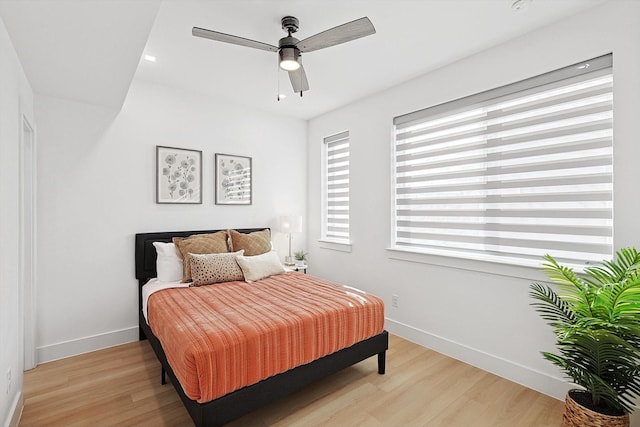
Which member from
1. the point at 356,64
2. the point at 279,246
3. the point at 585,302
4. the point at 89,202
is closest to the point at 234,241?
the point at 279,246

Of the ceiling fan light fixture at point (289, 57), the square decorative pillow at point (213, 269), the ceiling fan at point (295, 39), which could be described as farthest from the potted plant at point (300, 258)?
the ceiling fan light fixture at point (289, 57)

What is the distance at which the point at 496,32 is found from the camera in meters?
2.52

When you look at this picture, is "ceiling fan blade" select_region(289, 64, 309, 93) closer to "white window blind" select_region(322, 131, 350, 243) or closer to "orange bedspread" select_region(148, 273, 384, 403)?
"white window blind" select_region(322, 131, 350, 243)

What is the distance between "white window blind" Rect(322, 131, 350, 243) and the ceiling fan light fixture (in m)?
1.98

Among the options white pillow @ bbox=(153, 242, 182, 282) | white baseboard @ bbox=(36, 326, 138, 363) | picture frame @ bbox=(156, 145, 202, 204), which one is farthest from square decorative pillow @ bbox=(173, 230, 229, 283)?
white baseboard @ bbox=(36, 326, 138, 363)

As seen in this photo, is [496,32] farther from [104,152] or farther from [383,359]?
[104,152]

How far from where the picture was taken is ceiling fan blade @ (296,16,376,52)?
195 centimetres

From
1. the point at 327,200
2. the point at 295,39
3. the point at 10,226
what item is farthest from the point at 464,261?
the point at 10,226

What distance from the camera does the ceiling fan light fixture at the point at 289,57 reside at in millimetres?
2301

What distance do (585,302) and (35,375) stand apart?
4.08 m

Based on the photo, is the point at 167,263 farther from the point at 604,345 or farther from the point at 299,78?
the point at 604,345

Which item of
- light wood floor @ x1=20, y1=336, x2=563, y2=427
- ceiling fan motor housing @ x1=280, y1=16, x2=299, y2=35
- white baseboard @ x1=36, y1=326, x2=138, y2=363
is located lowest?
light wood floor @ x1=20, y1=336, x2=563, y2=427

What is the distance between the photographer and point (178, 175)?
367 cm

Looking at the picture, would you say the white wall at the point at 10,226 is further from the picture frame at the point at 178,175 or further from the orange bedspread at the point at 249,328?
the picture frame at the point at 178,175
